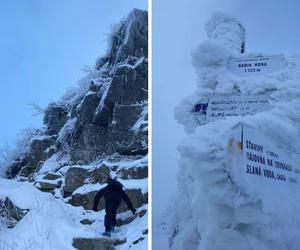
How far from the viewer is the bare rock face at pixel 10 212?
5.80 meters

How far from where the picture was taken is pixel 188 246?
4.43 m

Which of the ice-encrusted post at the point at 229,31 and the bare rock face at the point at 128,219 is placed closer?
the ice-encrusted post at the point at 229,31

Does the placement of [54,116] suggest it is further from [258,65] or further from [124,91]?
[258,65]

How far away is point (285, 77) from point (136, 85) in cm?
310

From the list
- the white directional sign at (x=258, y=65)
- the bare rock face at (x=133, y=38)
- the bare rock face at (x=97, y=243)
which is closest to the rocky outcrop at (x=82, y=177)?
the bare rock face at (x=97, y=243)

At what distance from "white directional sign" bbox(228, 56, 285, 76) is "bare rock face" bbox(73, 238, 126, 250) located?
76.2 inches

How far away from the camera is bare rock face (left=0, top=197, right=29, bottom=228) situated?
19.0 ft

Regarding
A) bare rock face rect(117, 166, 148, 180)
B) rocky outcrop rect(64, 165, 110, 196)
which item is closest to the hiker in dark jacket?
bare rock face rect(117, 166, 148, 180)

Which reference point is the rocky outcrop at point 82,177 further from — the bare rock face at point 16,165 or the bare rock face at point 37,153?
the bare rock face at point 16,165

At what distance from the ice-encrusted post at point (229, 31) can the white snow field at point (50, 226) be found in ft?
6.14

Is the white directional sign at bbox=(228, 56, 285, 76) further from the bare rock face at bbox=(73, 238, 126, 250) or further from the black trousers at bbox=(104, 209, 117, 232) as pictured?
the bare rock face at bbox=(73, 238, 126, 250)

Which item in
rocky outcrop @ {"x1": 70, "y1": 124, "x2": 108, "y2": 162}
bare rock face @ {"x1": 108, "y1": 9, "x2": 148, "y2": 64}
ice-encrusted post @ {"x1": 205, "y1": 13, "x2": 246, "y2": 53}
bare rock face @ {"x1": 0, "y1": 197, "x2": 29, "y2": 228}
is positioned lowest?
bare rock face @ {"x1": 0, "y1": 197, "x2": 29, "y2": 228}

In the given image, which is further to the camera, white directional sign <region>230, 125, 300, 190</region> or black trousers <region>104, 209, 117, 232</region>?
black trousers <region>104, 209, 117, 232</region>

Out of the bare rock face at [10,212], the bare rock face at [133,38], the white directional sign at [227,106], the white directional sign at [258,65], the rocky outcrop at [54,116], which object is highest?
the bare rock face at [133,38]
